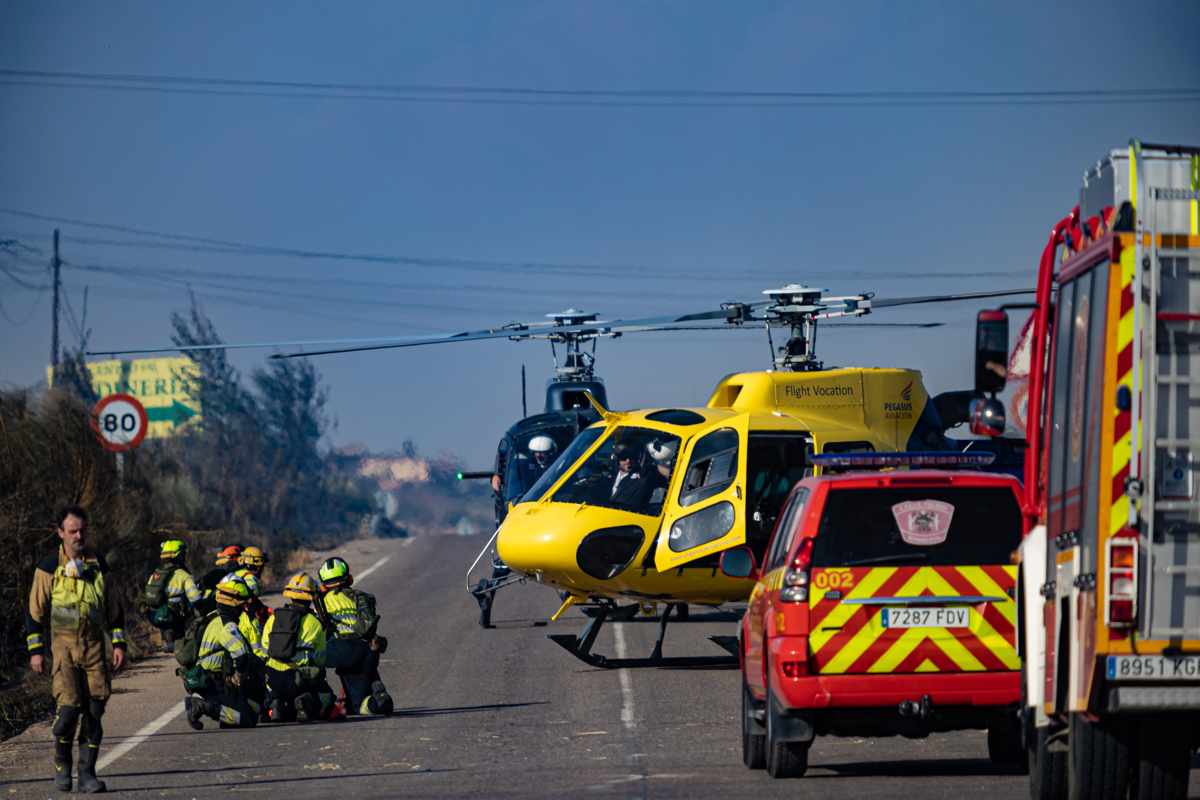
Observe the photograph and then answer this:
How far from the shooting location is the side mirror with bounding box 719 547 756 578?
Answer: 12422 mm

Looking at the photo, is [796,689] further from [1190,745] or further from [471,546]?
[471,546]

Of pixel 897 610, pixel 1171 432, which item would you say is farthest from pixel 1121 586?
pixel 897 610

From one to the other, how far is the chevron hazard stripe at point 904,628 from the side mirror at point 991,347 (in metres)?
1.63

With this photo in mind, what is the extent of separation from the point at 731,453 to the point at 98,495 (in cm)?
1033

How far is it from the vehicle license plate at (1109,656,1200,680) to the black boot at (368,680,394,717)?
9.12 m

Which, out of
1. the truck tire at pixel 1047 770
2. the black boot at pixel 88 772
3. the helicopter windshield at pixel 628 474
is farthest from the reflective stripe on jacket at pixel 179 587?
the truck tire at pixel 1047 770

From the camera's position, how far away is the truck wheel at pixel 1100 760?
8562 mm

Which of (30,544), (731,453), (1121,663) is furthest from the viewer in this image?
(30,544)

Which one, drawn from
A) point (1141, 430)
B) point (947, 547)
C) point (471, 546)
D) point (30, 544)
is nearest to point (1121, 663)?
point (1141, 430)

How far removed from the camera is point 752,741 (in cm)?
1207

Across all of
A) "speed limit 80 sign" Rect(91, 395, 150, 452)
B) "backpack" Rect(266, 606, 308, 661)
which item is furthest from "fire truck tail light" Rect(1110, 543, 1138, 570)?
"speed limit 80 sign" Rect(91, 395, 150, 452)

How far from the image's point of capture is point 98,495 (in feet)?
83.2

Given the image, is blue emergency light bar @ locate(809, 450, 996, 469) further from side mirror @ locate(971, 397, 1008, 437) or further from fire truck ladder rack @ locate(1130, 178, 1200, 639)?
fire truck ladder rack @ locate(1130, 178, 1200, 639)

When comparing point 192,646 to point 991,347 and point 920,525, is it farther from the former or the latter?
point 991,347
